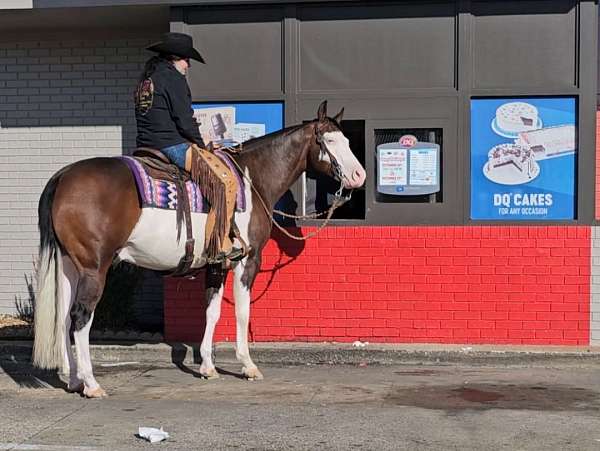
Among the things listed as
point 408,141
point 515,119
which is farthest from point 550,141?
point 408,141

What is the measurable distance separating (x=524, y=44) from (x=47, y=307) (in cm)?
549

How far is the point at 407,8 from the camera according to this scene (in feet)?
31.3

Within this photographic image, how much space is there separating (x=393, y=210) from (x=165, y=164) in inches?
110

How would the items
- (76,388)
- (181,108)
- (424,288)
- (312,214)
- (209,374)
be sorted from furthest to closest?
(312,214), (424,288), (209,374), (181,108), (76,388)

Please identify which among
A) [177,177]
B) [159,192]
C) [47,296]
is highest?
[177,177]

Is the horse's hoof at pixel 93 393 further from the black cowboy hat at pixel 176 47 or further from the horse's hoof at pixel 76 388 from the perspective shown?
the black cowboy hat at pixel 176 47

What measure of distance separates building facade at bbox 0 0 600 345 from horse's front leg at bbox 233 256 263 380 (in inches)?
52.2

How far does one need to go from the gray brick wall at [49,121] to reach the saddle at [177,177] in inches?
129

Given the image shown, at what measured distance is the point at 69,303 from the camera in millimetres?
7801

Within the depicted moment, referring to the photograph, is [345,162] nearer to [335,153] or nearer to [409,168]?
[335,153]

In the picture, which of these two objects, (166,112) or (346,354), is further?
(346,354)

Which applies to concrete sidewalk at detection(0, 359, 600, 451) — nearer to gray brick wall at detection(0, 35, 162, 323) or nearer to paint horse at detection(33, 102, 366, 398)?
paint horse at detection(33, 102, 366, 398)

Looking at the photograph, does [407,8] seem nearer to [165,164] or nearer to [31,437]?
[165,164]

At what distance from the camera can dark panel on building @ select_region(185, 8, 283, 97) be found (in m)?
9.70
